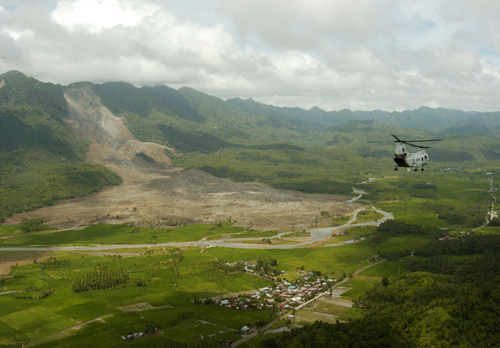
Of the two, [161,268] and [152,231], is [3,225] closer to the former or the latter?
[152,231]

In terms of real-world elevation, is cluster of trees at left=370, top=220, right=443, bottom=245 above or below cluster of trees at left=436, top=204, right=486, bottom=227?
below

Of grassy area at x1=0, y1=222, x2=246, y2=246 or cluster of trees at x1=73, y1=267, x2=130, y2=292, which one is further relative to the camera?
grassy area at x1=0, y1=222, x2=246, y2=246

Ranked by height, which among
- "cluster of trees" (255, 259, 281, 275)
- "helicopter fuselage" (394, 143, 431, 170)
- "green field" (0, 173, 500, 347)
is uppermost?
"helicopter fuselage" (394, 143, 431, 170)

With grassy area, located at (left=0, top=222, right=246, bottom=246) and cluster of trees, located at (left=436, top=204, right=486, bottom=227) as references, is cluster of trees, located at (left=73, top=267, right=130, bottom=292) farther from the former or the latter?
cluster of trees, located at (left=436, top=204, right=486, bottom=227)

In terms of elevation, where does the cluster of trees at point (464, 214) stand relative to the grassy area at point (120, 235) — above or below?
above

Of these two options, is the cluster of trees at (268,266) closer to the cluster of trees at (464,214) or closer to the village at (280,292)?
the village at (280,292)

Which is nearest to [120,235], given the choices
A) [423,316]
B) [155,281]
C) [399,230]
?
[155,281]

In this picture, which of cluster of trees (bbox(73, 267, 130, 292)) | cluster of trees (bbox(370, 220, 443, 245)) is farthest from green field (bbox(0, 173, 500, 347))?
cluster of trees (bbox(370, 220, 443, 245))

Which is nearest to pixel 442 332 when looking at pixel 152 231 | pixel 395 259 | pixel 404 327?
pixel 404 327

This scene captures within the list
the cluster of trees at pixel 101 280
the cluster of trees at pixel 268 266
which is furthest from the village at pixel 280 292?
the cluster of trees at pixel 101 280
